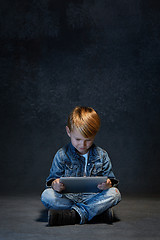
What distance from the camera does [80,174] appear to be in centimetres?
276

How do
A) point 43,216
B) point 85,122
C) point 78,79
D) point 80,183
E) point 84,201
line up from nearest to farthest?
point 80,183 → point 85,122 → point 84,201 → point 43,216 → point 78,79

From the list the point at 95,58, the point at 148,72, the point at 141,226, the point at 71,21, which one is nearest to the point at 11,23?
the point at 71,21

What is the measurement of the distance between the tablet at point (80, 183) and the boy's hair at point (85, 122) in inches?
11.5

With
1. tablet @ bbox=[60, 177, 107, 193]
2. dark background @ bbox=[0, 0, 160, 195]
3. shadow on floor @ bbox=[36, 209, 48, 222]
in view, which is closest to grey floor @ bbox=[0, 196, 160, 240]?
shadow on floor @ bbox=[36, 209, 48, 222]

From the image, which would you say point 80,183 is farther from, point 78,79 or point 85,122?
point 78,79

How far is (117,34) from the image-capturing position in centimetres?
427

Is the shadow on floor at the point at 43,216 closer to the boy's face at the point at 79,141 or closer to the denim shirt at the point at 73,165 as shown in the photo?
the denim shirt at the point at 73,165

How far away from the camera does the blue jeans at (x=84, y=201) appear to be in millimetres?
2607

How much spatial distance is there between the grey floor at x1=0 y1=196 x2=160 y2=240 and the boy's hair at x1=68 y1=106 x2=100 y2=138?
1.97 ft

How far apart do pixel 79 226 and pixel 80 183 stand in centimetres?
28

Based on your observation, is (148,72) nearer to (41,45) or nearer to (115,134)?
(115,134)

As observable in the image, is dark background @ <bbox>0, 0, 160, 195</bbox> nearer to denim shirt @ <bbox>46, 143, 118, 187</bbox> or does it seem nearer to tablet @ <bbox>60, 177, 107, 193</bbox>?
denim shirt @ <bbox>46, 143, 118, 187</bbox>

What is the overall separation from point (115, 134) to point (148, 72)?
2.43ft

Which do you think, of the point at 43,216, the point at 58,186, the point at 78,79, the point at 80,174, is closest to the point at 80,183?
the point at 58,186
